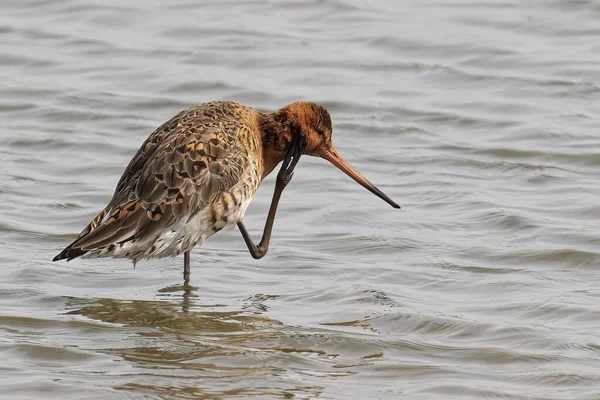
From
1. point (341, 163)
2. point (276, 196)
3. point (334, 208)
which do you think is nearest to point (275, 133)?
point (276, 196)

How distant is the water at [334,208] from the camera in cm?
601

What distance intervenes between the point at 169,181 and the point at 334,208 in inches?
84.2

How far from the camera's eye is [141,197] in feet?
23.0

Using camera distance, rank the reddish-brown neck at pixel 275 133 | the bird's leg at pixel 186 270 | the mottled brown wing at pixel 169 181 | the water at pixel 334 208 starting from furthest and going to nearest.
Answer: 1. the reddish-brown neck at pixel 275 133
2. the bird's leg at pixel 186 270
3. the mottled brown wing at pixel 169 181
4. the water at pixel 334 208

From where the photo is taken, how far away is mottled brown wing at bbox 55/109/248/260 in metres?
6.92

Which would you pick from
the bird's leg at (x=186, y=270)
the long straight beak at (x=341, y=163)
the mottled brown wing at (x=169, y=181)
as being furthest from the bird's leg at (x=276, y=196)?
the mottled brown wing at (x=169, y=181)

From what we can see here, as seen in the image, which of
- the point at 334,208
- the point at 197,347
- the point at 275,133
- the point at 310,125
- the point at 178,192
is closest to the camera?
the point at 197,347

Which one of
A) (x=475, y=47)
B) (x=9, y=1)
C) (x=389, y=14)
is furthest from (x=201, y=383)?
(x=9, y=1)

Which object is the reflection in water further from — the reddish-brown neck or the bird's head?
the bird's head

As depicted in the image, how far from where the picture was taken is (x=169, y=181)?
23.2 ft

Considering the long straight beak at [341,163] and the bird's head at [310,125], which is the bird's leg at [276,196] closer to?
the bird's head at [310,125]

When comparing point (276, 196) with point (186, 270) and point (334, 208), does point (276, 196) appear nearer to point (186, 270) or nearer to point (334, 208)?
point (186, 270)

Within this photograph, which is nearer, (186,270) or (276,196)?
(186,270)

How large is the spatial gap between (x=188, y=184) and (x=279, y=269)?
3.21 ft
